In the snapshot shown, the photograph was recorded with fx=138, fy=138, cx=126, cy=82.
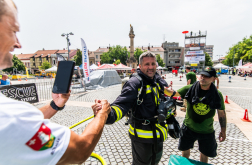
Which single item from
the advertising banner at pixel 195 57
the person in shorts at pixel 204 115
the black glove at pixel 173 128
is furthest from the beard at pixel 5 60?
the advertising banner at pixel 195 57

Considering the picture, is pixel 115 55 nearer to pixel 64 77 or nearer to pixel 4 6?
pixel 64 77

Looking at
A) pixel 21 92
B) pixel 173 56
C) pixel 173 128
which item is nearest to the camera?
pixel 173 128

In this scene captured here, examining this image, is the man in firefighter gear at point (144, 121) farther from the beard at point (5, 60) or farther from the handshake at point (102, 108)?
the beard at point (5, 60)

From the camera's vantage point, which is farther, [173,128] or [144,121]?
[173,128]

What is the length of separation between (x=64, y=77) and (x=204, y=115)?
2527 mm

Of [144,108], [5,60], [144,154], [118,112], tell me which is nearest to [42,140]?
[5,60]

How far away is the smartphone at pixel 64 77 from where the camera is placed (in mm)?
1146

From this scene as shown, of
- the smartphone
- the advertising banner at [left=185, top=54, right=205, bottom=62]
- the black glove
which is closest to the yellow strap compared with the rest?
the smartphone

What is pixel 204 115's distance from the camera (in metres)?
2.57

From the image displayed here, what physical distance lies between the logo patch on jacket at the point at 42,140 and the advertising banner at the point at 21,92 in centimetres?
793

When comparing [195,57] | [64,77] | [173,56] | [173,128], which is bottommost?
[173,128]

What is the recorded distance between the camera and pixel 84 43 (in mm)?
11398

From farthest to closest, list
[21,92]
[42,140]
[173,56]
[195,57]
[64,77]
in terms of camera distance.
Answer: [173,56] → [195,57] → [21,92] → [64,77] → [42,140]

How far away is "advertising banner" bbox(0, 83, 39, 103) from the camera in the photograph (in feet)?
22.5
